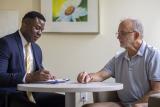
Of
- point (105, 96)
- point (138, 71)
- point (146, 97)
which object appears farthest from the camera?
point (105, 96)

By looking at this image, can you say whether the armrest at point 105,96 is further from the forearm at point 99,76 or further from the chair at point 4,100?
the chair at point 4,100

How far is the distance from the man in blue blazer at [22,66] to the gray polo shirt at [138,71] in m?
0.56

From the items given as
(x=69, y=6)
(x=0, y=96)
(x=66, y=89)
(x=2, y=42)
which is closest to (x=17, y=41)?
(x=2, y=42)

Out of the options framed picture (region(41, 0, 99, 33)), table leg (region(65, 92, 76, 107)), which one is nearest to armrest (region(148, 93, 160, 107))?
table leg (region(65, 92, 76, 107))

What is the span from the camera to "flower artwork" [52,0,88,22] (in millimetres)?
3625

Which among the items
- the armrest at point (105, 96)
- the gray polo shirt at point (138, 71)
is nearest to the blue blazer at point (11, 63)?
the armrest at point (105, 96)

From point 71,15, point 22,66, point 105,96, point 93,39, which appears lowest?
point 105,96

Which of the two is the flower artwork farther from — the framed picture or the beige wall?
the beige wall

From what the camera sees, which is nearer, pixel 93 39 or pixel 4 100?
pixel 4 100

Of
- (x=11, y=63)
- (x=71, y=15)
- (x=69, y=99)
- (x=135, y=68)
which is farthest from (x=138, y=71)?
(x=71, y=15)

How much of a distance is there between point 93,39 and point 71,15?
0.35 m

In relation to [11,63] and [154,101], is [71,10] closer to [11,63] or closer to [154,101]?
[11,63]

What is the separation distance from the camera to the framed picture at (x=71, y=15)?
143 inches

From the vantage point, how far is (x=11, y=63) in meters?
2.63
